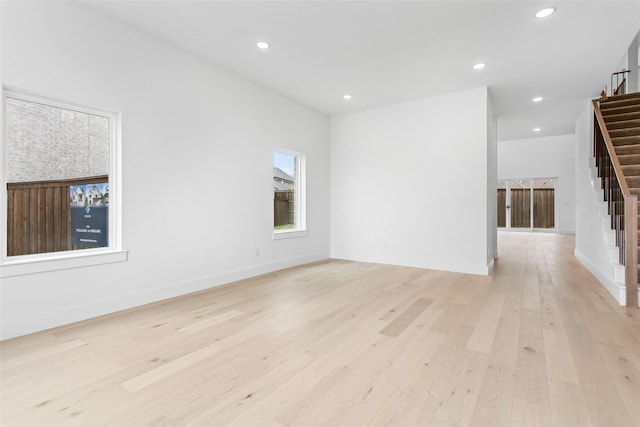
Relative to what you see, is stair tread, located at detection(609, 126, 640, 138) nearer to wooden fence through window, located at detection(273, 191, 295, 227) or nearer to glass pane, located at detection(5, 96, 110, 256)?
wooden fence through window, located at detection(273, 191, 295, 227)

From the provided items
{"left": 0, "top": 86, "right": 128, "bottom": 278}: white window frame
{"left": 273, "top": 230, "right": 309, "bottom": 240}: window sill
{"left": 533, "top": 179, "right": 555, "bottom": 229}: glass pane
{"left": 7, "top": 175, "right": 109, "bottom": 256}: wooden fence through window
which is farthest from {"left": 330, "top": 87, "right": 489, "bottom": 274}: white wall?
{"left": 533, "top": 179, "right": 555, "bottom": 229}: glass pane

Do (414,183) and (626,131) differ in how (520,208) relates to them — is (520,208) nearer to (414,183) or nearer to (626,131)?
(626,131)

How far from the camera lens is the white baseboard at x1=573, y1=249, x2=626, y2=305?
10.4 feet

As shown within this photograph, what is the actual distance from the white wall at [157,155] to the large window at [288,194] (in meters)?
0.27

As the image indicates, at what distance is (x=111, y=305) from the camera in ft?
9.52

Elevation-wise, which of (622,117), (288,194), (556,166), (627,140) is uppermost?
(556,166)

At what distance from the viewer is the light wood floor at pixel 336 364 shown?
1490 mm

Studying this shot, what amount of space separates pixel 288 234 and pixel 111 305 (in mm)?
2672

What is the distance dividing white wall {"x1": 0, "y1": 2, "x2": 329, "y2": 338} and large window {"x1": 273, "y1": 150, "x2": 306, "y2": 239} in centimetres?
27

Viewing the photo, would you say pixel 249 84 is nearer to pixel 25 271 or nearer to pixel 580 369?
pixel 25 271

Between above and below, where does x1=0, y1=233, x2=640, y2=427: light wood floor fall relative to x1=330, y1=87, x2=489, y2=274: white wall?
below

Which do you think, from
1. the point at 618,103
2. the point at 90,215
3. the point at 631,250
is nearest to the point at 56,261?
the point at 90,215

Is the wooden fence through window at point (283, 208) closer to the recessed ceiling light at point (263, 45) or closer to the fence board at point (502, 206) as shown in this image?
the recessed ceiling light at point (263, 45)

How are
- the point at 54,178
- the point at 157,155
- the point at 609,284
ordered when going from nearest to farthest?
the point at 54,178 < the point at 157,155 < the point at 609,284
